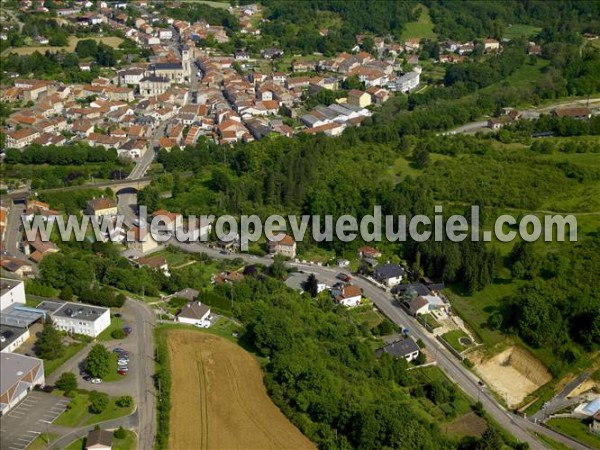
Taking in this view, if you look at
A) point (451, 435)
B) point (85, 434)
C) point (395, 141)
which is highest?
point (395, 141)

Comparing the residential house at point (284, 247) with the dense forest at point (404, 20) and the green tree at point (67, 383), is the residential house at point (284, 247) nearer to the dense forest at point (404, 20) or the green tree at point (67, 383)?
the green tree at point (67, 383)

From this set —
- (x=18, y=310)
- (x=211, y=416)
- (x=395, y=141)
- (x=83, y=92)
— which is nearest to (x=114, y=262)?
(x=18, y=310)

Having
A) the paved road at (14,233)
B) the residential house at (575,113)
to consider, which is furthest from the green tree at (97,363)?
the residential house at (575,113)

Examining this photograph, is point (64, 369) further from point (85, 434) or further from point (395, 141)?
point (395, 141)

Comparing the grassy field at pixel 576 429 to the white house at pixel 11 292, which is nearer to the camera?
the grassy field at pixel 576 429

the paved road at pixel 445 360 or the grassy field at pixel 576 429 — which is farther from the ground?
the paved road at pixel 445 360

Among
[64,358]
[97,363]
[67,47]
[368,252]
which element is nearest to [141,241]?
[64,358]
